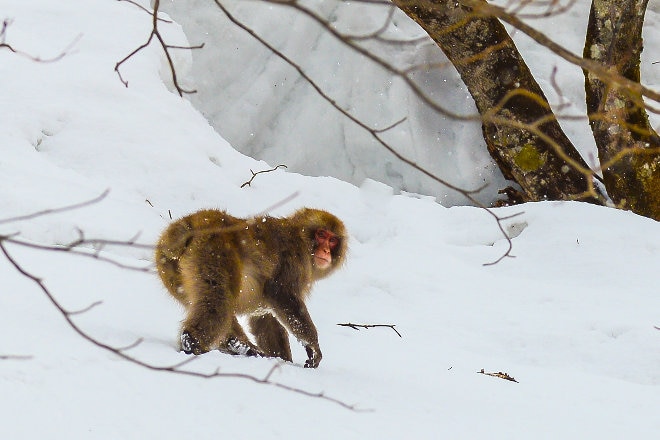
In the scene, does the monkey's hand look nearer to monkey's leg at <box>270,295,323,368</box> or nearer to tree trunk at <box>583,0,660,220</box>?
monkey's leg at <box>270,295,323,368</box>

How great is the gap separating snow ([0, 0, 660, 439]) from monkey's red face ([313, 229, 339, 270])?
1.48 ft

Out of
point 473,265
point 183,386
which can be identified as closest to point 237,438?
point 183,386

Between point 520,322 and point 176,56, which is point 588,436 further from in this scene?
point 176,56

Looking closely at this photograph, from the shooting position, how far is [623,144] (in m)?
6.69

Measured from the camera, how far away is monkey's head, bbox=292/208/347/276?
166 inches

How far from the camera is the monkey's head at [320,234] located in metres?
4.21

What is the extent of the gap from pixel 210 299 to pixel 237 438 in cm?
117

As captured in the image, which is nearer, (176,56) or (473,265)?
(473,265)

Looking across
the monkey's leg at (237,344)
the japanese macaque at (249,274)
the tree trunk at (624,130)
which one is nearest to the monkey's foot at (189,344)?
the japanese macaque at (249,274)

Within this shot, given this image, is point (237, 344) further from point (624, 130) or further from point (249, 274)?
point (624, 130)

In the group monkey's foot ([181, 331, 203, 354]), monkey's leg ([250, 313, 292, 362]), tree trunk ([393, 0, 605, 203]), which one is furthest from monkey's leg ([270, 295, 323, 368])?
tree trunk ([393, 0, 605, 203])

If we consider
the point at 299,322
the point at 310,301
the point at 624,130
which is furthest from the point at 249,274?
the point at 624,130

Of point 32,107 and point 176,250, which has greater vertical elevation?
point 176,250

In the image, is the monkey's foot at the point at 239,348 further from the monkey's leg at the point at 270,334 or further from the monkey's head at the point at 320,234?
the monkey's head at the point at 320,234
